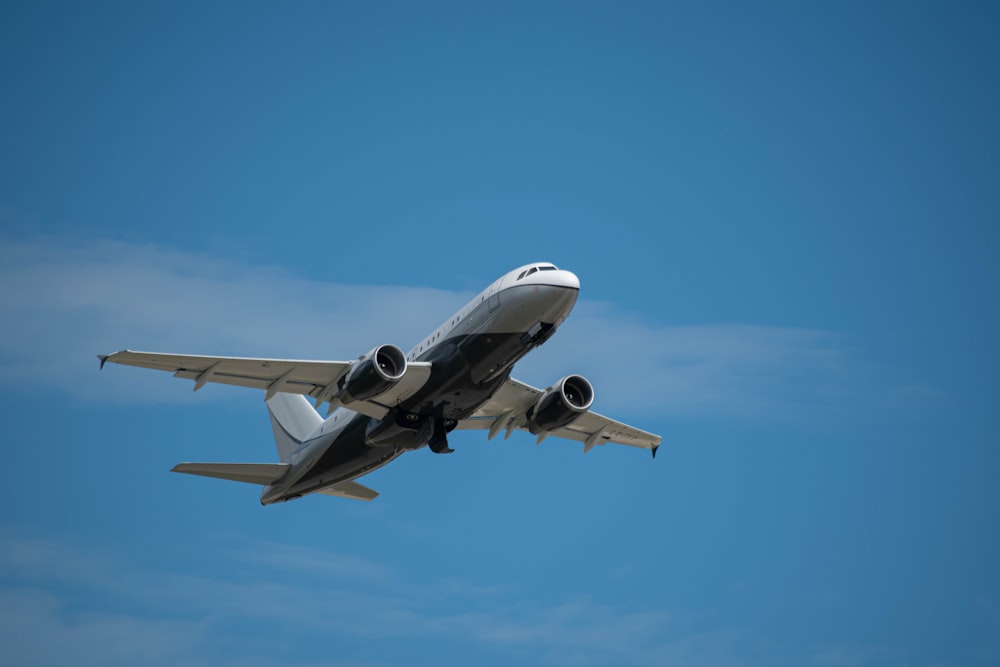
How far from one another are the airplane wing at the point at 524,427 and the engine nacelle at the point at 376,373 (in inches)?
174

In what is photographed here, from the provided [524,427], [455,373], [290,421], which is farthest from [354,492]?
[455,373]

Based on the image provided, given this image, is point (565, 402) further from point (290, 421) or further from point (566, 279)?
point (290, 421)

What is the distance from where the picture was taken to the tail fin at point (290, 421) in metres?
52.2

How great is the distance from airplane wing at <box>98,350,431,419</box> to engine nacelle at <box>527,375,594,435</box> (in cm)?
648

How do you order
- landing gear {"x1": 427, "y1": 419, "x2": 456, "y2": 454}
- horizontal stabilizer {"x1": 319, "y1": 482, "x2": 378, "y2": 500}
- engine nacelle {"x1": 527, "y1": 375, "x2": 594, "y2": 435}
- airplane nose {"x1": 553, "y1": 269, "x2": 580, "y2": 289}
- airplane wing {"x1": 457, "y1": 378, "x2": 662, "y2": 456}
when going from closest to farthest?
airplane nose {"x1": 553, "y1": 269, "x2": 580, "y2": 289}
landing gear {"x1": 427, "y1": 419, "x2": 456, "y2": 454}
engine nacelle {"x1": 527, "y1": 375, "x2": 594, "y2": 435}
airplane wing {"x1": 457, "y1": 378, "x2": 662, "y2": 456}
horizontal stabilizer {"x1": 319, "y1": 482, "x2": 378, "y2": 500}

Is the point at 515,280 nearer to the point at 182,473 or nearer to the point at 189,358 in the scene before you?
the point at 189,358

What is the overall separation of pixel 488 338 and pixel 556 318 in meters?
2.26

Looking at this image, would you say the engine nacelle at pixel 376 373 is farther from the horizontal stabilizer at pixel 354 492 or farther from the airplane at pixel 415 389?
the horizontal stabilizer at pixel 354 492

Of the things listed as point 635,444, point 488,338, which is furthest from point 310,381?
point 635,444

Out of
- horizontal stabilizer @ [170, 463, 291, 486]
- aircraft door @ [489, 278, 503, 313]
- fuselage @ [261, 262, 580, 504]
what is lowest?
horizontal stabilizer @ [170, 463, 291, 486]

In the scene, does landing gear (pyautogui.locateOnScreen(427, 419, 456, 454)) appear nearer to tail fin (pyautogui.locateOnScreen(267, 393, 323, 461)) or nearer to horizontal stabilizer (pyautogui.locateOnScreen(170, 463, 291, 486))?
horizontal stabilizer (pyautogui.locateOnScreen(170, 463, 291, 486))

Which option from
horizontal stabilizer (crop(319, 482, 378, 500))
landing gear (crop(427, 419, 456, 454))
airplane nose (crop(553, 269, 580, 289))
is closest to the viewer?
airplane nose (crop(553, 269, 580, 289))

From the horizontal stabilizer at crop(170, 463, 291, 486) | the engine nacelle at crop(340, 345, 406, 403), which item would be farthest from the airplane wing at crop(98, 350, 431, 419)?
the horizontal stabilizer at crop(170, 463, 291, 486)

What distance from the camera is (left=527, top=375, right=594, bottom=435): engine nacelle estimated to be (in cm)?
4706
